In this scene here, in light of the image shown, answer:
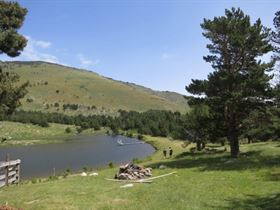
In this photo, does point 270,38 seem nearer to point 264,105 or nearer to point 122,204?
point 264,105

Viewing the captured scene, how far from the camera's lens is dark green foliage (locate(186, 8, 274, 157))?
38.3 metres

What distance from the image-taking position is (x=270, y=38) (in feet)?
125

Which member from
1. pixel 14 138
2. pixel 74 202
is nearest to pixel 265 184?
pixel 74 202

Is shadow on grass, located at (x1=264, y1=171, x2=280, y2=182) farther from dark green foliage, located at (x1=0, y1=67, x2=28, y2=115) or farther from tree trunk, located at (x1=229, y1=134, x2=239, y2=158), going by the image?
dark green foliage, located at (x1=0, y1=67, x2=28, y2=115)

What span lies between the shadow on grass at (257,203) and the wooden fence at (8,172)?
1875 cm

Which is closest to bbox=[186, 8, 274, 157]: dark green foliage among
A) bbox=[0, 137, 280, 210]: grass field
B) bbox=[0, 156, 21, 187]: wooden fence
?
bbox=[0, 137, 280, 210]: grass field

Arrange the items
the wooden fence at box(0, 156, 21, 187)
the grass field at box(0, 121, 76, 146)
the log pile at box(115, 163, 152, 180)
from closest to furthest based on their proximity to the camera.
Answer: the log pile at box(115, 163, 152, 180)
the wooden fence at box(0, 156, 21, 187)
the grass field at box(0, 121, 76, 146)

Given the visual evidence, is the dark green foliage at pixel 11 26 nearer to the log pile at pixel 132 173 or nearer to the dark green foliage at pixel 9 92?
the dark green foliage at pixel 9 92

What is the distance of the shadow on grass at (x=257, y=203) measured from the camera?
59.8 ft

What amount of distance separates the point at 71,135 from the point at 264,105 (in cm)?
13194

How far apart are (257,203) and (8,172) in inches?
807

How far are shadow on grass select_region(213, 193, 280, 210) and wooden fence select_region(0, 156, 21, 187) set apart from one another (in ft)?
61.5

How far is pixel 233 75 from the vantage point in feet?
127

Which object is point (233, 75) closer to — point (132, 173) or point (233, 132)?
point (233, 132)
